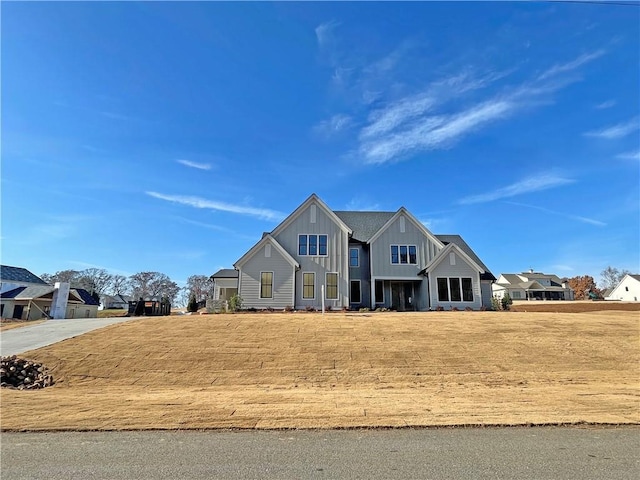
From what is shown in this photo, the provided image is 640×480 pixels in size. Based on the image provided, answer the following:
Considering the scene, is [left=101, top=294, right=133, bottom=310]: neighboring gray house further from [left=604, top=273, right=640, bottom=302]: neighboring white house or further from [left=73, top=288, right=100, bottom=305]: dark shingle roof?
[left=604, top=273, right=640, bottom=302]: neighboring white house

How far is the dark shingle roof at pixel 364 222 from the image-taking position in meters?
30.6

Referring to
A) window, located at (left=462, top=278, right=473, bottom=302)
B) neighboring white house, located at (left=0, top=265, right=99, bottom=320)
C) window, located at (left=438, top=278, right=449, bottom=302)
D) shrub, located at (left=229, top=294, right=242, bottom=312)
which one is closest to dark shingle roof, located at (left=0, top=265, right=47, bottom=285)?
neighboring white house, located at (left=0, top=265, right=99, bottom=320)

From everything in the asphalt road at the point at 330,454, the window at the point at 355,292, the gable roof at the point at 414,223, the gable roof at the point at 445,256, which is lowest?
the asphalt road at the point at 330,454

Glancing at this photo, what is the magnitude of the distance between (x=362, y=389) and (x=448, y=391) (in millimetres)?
2179

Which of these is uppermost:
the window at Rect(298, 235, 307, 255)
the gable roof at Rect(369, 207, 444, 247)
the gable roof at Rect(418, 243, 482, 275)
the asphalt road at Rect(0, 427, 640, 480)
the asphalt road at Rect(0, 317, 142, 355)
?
the gable roof at Rect(369, 207, 444, 247)

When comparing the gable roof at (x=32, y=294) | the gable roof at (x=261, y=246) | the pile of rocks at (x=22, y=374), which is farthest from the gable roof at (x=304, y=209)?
the gable roof at (x=32, y=294)

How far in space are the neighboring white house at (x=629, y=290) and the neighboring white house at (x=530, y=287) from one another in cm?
852

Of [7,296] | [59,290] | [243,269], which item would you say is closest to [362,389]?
[243,269]

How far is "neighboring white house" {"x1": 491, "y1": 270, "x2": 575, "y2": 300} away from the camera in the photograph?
7406 centimetres

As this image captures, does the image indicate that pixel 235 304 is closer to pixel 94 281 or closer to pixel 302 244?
pixel 302 244

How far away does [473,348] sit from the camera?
13.7 m

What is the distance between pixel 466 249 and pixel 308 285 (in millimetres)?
14484

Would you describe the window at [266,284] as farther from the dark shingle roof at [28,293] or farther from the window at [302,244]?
the dark shingle roof at [28,293]

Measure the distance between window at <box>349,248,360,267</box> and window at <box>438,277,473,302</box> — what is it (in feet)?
20.7
